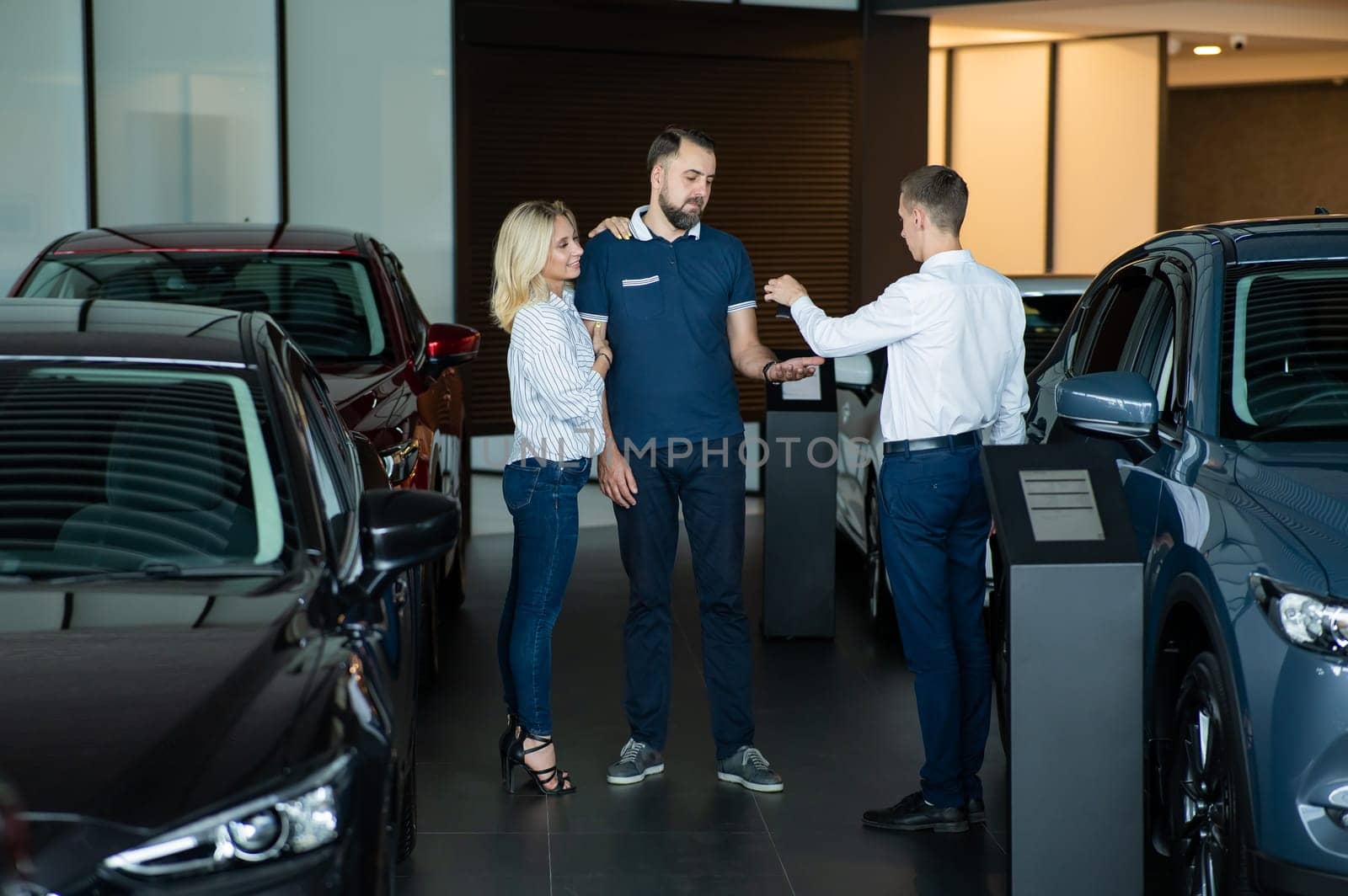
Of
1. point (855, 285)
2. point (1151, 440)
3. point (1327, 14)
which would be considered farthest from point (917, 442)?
point (1327, 14)

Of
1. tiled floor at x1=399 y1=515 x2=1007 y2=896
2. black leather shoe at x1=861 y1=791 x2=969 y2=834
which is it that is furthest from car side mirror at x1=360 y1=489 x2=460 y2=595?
black leather shoe at x1=861 y1=791 x2=969 y2=834

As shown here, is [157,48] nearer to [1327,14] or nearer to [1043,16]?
[1043,16]

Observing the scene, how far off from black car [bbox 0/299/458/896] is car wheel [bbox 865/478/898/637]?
3.63 m

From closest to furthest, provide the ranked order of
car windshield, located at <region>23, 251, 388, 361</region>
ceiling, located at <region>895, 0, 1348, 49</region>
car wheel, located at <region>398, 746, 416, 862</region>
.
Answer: car wheel, located at <region>398, 746, 416, 862</region>, car windshield, located at <region>23, 251, 388, 361</region>, ceiling, located at <region>895, 0, 1348, 49</region>

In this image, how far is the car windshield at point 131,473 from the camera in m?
2.82

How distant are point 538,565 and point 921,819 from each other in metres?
1.34

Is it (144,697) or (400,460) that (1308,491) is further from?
(400,460)

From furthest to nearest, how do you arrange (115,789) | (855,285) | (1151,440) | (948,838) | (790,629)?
(855,285), (790,629), (948,838), (1151,440), (115,789)

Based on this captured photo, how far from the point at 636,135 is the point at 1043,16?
360 cm

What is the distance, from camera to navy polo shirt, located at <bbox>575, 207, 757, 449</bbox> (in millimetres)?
4656

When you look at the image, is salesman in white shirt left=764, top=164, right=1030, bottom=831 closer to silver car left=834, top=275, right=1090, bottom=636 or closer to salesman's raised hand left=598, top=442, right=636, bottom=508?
salesman's raised hand left=598, top=442, right=636, bottom=508

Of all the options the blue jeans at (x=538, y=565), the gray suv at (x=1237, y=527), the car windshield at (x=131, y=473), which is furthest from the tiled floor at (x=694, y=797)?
the car windshield at (x=131, y=473)

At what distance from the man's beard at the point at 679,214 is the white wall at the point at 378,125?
16.7ft

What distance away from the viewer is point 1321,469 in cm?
350
